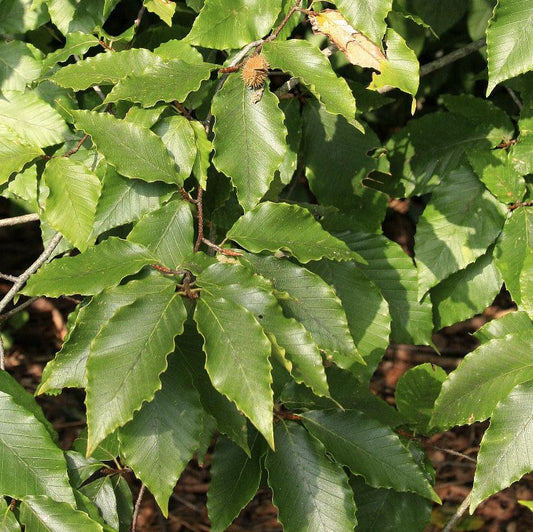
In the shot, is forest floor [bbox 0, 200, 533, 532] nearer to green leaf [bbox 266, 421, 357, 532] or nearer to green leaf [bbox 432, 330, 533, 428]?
green leaf [bbox 266, 421, 357, 532]

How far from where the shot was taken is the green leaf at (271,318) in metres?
1.15

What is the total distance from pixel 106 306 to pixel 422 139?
3.70ft

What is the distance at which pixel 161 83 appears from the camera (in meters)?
1.31

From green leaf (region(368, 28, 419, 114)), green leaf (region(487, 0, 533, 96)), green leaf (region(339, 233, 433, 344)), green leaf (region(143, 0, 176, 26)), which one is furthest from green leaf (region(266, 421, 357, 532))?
green leaf (region(143, 0, 176, 26))

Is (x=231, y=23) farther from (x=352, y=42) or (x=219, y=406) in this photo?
(x=219, y=406)

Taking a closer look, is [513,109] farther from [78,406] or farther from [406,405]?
[78,406]

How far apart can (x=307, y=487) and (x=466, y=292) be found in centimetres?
69

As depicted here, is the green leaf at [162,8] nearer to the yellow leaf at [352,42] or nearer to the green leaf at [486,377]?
the yellow leaf at [352,42]

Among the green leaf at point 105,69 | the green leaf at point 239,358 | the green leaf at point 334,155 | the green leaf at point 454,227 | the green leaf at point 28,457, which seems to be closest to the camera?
the green leaf at point 239,358

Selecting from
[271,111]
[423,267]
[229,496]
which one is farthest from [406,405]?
[271,111]

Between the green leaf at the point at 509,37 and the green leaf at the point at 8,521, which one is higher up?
the green leaf at the point at 509,37

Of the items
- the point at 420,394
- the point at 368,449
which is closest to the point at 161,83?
the point at 368,449

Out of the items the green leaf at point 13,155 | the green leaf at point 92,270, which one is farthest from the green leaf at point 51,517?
the green leaf at point 13,155

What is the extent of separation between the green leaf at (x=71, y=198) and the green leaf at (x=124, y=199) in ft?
0.06
